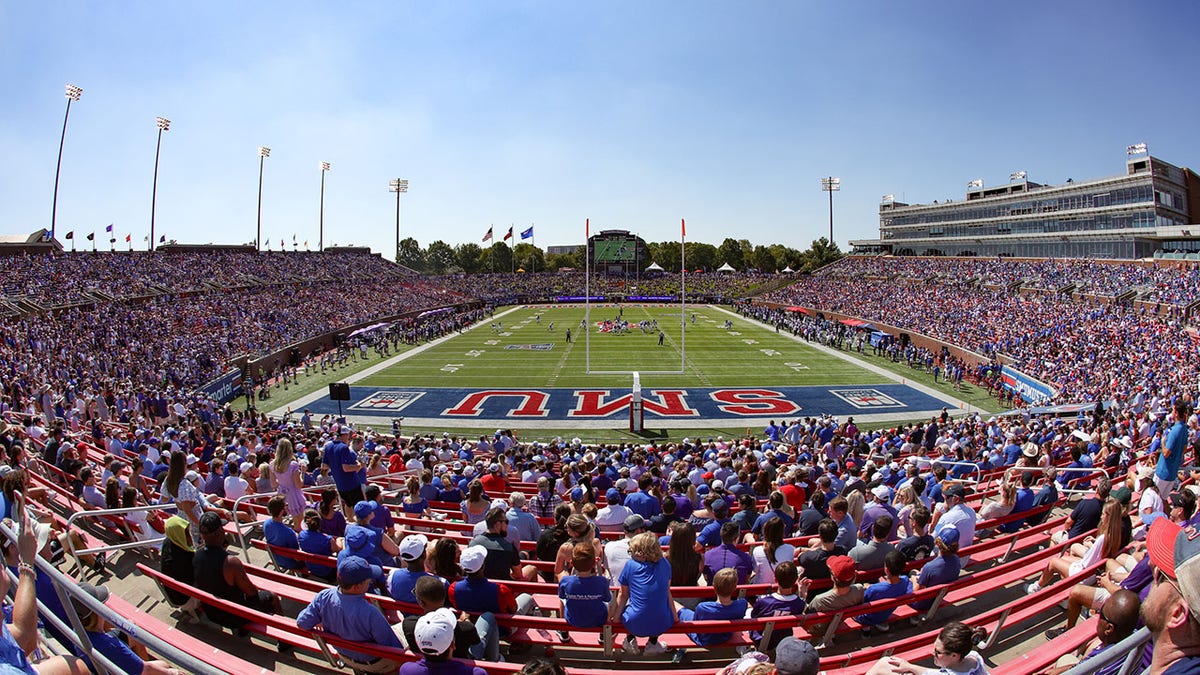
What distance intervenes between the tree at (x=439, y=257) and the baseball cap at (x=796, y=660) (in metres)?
148

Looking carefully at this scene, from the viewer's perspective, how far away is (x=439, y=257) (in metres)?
148

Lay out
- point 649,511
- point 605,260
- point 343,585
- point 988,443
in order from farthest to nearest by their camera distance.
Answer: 1. point 605,260
2. point 988,443
3. point 649,511
4. point 343,585

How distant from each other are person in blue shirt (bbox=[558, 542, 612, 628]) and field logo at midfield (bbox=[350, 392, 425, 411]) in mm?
24449

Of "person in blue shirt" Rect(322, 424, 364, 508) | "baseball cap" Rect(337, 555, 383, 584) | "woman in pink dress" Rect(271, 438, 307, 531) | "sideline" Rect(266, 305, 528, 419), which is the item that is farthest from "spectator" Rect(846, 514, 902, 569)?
"sideline" Rect(266, 305, 528, 419)

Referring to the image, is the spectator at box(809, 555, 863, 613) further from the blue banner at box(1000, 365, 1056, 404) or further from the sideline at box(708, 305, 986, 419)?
the blue banner at box(1000, 365, 1056, 404)

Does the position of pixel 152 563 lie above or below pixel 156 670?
below

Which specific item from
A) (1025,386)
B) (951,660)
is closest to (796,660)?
(951,660)

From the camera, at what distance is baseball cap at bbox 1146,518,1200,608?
245 centimetres

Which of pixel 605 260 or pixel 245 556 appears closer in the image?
pixel 245 556

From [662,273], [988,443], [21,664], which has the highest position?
[662,273]

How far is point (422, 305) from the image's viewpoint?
219ft

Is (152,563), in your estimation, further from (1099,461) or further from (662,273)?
(662,273)

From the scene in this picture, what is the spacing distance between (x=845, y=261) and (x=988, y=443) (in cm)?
7685

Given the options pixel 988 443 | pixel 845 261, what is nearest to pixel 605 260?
pixel 845 261
